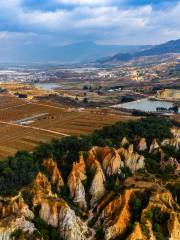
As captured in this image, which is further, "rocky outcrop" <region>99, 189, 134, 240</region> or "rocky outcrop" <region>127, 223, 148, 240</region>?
"rocky outcrop" <region>99, 189, 134, 240</region>

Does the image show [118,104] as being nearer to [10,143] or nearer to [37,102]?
[37,102]

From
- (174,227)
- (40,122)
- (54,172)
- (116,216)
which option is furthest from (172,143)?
(40,122)

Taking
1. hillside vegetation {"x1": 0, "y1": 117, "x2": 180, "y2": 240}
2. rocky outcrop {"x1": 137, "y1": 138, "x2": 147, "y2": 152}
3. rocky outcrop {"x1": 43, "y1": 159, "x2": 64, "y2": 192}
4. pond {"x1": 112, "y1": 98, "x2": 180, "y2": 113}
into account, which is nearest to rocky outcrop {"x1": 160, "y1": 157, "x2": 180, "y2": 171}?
hillside vegetation {"x1": 0, "y1": 117, "x2": 180, "y2": 240}

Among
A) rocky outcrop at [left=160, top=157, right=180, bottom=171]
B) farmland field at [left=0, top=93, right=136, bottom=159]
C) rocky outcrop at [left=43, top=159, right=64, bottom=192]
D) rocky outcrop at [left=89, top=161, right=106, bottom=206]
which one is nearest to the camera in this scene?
rocky outcrop at [left=89, top=161, right=106, bottom=206]

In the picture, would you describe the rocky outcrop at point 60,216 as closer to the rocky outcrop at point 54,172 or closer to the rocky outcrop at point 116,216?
the rocky outcrop at point 116,216

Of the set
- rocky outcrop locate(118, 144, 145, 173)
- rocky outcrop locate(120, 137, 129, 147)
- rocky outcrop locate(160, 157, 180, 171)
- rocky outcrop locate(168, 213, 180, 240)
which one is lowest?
rocky outcrop locate(168, 213, 180, 240)

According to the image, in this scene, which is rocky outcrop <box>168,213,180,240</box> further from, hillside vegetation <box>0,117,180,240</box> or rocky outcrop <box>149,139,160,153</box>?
rocky outcrop <box>149,139,160,153</box>
